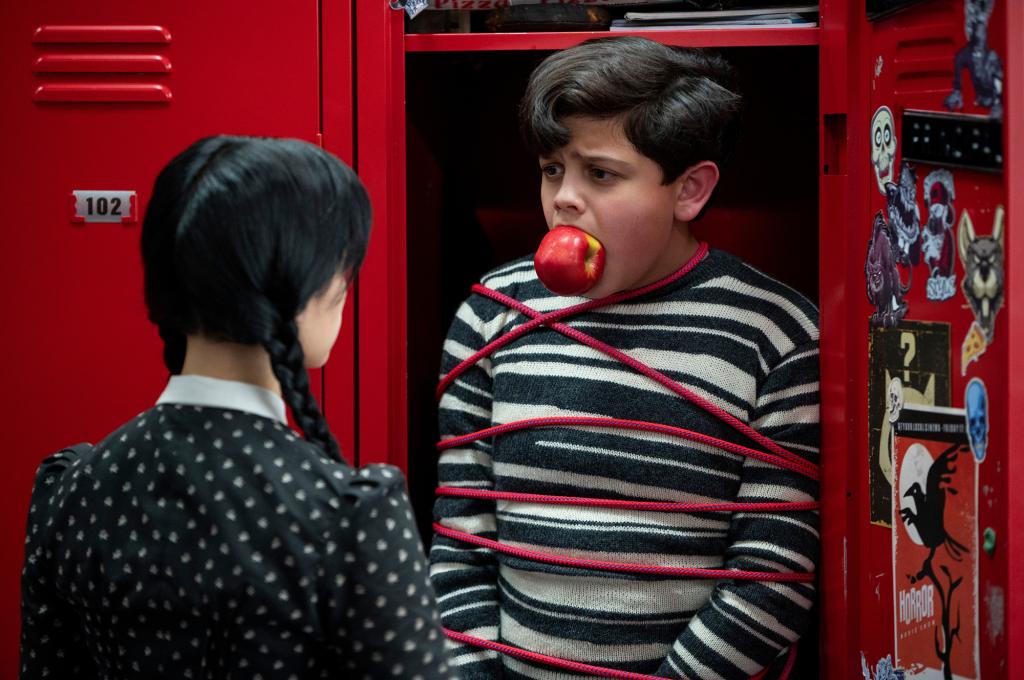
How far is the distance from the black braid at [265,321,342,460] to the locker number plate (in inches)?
28.3

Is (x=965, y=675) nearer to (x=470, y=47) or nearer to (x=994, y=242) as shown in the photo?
(x=994, y=242)

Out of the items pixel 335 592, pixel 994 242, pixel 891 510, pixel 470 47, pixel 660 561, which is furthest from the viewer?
pixel 470 47

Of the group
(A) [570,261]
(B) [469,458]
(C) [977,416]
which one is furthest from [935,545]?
(B) [469,458]

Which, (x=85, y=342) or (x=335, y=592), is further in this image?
(x=85, y=342)

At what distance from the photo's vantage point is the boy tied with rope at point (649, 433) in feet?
4.38

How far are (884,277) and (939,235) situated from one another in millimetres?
140

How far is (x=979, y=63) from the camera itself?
0.95m

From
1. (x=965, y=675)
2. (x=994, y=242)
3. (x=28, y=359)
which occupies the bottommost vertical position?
(x=965, y=675)

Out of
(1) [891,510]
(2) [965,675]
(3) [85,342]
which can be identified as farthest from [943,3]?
(3) [85,342]

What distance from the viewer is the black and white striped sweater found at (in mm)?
1331

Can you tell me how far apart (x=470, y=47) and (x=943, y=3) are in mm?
638

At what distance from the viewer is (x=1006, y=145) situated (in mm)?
901

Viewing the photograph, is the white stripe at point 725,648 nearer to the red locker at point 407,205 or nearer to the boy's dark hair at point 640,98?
the red locker at point 407,205

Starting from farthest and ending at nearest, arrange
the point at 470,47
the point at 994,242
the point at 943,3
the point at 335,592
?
the point at 470,47 < the point at 943,3 < the point at 994,242 < the point at 335,592
